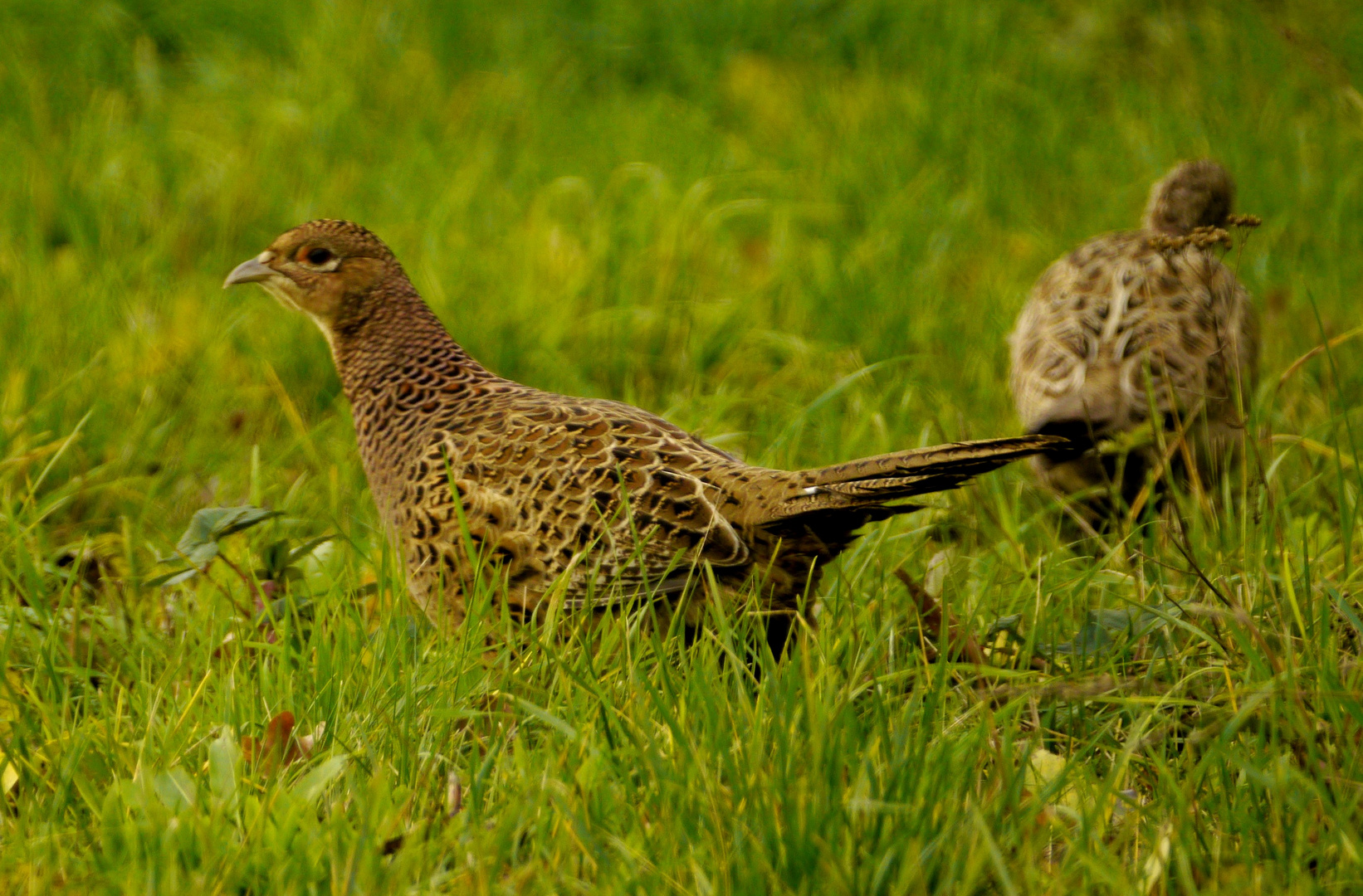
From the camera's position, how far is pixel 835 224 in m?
6.39

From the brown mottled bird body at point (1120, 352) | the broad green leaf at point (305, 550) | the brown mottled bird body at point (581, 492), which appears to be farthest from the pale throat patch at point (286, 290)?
the brown mottled bird body at point (1120, 352)

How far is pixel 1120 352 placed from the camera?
459 cm

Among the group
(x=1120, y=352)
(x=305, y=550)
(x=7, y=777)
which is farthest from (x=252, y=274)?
(x=1120, y=352)

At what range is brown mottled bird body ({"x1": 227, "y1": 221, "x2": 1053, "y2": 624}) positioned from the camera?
2959 millimetres

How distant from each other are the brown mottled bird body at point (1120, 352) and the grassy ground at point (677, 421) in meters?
0.24

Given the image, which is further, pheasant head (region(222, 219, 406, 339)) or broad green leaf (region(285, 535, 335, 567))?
pheasant head (region(222, 219, 406, 339))

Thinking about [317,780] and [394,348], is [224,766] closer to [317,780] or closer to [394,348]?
[317,780]

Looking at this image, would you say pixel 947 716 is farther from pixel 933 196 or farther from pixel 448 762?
pixel 933 196

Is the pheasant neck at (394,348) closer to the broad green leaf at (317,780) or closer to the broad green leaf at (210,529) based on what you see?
the broad green leaf at (210,529)

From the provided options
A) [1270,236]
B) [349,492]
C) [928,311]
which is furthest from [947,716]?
[1270,236]

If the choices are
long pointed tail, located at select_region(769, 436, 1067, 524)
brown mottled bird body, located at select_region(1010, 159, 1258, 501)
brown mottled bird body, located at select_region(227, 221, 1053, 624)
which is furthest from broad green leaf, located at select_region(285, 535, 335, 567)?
brown mottled bird body, located at select_region(1010, 159, 1258, 501)

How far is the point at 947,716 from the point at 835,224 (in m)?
3.84

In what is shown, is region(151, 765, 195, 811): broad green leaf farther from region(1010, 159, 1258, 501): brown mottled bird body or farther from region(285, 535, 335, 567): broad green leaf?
region(1010, 159, 1258, 501): brown mottled bird body

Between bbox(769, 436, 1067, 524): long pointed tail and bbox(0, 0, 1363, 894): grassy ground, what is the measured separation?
0.29m
